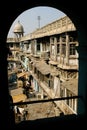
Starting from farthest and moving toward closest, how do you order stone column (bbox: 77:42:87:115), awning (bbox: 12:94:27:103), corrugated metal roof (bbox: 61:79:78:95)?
awning (bbox: 12:94:27:103)
corrugated metal roof (bbox: 61:79:78:95)
stone column (bbox: 77:42:87:115)

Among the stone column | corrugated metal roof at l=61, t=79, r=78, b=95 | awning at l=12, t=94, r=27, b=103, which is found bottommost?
awning at l=12, t=94, r=27, b=103

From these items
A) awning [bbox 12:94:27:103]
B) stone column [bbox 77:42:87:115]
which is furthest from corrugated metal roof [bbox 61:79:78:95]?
stone column [bbox 77:42:87:115]

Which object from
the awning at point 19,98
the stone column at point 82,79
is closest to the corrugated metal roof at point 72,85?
the awning at point 19,98

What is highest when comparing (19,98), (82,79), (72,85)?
(82,79)

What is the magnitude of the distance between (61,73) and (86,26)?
46.3 ft

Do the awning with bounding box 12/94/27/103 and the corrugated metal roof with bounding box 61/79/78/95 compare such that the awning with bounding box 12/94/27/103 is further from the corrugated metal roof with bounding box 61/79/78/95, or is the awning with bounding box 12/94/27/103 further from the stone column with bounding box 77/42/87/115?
the stone column with bounding box 77/42/87/115

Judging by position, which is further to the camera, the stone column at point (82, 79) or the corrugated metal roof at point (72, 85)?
the corrugated metal roof at point (72, 85)

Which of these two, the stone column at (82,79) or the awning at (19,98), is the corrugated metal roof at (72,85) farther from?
the stone column at (82,79)

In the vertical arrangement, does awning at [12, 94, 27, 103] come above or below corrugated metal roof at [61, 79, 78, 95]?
below

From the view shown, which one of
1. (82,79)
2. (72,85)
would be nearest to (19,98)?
(72,85)

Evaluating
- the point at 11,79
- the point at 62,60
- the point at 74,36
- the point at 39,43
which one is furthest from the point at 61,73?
the point at 11,79

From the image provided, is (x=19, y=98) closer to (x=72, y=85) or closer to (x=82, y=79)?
(x=72, y=85)

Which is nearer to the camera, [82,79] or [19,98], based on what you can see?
[82,79]
